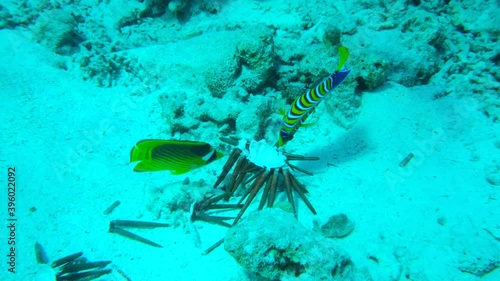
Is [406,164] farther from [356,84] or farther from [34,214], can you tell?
[34,214]

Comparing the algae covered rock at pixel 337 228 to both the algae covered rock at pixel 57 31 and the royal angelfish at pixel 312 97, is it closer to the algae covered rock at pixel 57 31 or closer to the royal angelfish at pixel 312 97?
the royal angelfish at pixel 312 97

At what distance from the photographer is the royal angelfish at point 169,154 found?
2.45 metres

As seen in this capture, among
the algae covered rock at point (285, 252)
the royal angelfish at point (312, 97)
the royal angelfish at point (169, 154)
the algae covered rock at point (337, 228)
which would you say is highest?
the royal angelfish at point (312, 97)

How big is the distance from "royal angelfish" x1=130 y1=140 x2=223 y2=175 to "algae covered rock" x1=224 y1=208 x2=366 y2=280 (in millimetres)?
754

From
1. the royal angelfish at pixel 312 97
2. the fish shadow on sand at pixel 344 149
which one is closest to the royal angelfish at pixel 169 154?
the royal angelfish at pixel 312 97

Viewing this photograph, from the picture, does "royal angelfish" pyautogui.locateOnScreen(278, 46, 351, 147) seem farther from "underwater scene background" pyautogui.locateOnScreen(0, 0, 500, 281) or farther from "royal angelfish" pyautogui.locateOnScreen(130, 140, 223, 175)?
"royal angelfish" pyautogui.locateOnScreen(130, 140, 223, 175)

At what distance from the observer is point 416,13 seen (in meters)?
4.85

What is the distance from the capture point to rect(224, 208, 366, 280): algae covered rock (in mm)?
2045

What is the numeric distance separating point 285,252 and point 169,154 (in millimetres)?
1261

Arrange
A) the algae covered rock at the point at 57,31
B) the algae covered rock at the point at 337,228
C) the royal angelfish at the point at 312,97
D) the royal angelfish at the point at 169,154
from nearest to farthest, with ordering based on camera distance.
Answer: the royal angelfish at the point at 169,154 → the royal angelfish at the point at 312,97 → the algae covered rock at the point at 337,228 → the algae covered rock at the point at 57,31

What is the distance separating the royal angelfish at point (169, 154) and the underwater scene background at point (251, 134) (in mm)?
677

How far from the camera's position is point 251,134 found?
384 centimetres

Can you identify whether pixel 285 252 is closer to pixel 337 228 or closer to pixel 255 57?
pixel 337 228

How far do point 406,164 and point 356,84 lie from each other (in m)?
1.34
